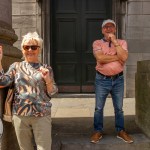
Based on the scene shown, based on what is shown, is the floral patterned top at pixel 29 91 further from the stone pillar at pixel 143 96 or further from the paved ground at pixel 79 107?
Answer: the paved ground at pixel 79 107

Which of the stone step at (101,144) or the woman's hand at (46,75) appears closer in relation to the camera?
the woman's hand at (46,75)

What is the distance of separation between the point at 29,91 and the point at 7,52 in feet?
4.36

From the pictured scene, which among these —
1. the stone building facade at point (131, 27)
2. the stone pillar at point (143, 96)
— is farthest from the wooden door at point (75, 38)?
the stone pillar at point (143, 96)

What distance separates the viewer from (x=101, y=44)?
4660 mm

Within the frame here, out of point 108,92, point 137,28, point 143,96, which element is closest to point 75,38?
point 137,28

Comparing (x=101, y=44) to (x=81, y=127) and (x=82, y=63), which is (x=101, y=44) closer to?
(x=81, y=127)

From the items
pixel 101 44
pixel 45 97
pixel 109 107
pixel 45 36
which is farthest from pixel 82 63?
pixel 45 97

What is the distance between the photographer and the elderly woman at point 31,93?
3.18m

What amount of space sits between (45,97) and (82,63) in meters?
7.04

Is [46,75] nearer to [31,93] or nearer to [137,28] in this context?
[31,93]

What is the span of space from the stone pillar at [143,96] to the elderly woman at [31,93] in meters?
2.17

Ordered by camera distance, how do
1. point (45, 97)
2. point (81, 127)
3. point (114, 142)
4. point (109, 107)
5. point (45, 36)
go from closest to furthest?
1. point (45, 97)
2. point (114, 142)
3. point (81, 127)
4. point (109, 107)
5. point (45, 36)

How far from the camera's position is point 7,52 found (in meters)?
4.35

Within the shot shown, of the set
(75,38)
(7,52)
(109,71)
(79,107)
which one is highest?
(75,38)
